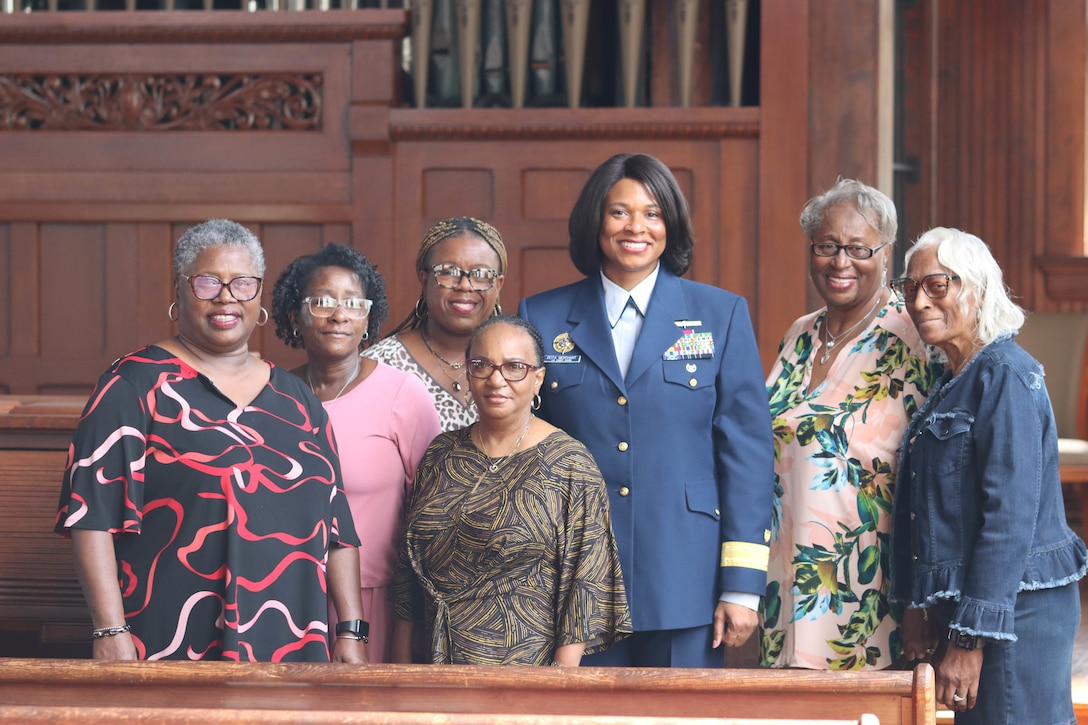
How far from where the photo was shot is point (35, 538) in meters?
2.63

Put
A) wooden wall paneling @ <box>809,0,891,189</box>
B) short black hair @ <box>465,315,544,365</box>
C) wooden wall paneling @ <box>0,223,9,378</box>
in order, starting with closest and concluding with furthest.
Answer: short black hair @ <box>465,315,544,365</box> < wooden wall paneling @ <box>809,0,891,189</box> < wooden wall paneling @ <box>0,223,9,378</box>

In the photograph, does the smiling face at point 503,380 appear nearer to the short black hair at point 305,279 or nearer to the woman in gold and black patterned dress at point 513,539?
the woman in gold and black patterned dress at point 513,539

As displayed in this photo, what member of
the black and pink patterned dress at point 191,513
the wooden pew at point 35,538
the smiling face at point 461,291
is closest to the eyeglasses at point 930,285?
the smiling face at point 461,291

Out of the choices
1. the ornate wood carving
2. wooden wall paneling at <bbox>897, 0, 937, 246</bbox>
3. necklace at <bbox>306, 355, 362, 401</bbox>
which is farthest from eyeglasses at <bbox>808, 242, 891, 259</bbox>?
wooden wall paneling at <bbox>897, 0, 937, 246</bbox>

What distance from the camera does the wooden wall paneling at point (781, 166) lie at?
164 inches

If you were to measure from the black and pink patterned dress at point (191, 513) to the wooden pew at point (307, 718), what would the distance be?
49 centimetres

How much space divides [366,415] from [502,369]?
0.34 meters

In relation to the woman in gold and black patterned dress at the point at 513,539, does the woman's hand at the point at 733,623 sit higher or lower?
lower

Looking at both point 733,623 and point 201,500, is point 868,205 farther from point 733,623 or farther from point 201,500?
point 201,500

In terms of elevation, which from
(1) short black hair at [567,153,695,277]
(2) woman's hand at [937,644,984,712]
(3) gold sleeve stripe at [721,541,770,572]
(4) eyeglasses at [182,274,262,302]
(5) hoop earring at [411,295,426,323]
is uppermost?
(1) short black hair at [567,153,695,277]

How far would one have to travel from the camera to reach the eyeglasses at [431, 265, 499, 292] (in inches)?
98.3

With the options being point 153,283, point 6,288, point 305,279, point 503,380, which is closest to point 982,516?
point 503,380

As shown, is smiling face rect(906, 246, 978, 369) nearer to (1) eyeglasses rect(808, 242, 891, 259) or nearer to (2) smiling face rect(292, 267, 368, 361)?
(1) eyeglasses rect(808, 242, 891, 259)

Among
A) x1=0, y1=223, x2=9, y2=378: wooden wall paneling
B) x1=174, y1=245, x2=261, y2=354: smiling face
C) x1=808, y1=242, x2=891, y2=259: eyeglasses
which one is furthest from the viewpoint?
x1=0, y1=223, x2=9, y2=378: wooden wall paneling
